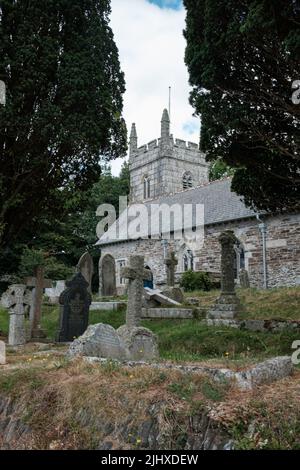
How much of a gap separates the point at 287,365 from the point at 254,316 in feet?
19.7

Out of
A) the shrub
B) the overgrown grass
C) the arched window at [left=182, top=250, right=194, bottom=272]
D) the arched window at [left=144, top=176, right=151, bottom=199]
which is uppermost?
the arched window at [left=144, top=176, right=151, bottom=199]

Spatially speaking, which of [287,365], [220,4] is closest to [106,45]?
[220,4]

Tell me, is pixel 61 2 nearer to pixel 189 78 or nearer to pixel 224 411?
pixel 189 78

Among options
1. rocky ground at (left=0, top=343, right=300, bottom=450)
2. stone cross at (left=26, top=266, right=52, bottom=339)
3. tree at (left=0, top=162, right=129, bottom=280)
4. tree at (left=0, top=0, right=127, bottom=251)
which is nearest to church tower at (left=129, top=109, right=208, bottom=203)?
tree at (left=0, top=162, right=129, bottom=280)

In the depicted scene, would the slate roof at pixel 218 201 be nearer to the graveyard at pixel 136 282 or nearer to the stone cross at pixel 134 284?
the graveyard at pixel 136 282

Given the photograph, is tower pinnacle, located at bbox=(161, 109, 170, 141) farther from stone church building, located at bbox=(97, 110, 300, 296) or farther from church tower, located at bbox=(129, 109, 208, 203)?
stone church building, located at bbox=(97, 110, 300, 296)

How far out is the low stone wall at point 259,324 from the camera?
Result: 30.2ft

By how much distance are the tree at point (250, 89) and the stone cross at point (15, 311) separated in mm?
5113

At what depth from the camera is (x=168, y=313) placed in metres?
12.1

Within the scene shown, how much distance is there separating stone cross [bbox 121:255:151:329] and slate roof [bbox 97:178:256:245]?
1069 centimetres

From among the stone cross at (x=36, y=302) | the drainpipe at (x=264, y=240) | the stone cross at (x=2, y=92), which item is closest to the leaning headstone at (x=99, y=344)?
the stone cross at (x=36, y=302)

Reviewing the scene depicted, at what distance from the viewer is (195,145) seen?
139ft

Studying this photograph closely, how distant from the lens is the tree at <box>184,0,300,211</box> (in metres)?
7.90

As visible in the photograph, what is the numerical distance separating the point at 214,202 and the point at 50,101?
15.3 metres
